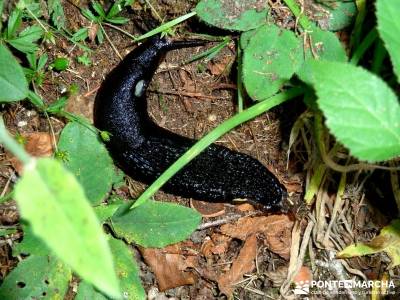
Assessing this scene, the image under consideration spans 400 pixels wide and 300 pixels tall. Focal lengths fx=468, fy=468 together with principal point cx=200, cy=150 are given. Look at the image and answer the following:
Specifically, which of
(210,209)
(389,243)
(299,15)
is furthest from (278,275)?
(299,15)

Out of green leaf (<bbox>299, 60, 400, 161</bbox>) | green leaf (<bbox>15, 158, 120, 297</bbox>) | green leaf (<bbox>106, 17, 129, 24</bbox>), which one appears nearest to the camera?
green leaf (<bbox>15, 158, 120, 297</bbox>)

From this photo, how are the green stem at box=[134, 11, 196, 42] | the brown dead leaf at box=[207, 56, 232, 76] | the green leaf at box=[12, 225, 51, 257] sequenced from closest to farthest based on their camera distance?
the green leaf at box=[12, 225, 51, 257]
the green stem at box=[134, 11, 196, 42]
the brown dead leaf at box=[207, 56, 232, 76]

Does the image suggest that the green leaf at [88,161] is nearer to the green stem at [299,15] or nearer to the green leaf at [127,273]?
the green leaf at [127,273]

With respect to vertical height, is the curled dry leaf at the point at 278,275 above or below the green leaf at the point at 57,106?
below

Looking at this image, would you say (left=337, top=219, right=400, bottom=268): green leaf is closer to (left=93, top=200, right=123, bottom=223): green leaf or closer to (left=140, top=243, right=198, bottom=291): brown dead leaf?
(left=140, top=243, right=198, bottom=291): brown dead leaf

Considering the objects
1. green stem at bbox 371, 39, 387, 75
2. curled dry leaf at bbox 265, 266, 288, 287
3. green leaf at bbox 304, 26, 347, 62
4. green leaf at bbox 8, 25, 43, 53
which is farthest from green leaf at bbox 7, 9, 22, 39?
curled dry leaf at bbox 265, 266, 288, 287

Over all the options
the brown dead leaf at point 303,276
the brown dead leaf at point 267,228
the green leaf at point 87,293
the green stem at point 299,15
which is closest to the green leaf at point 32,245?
the green leaf at point 87,293
